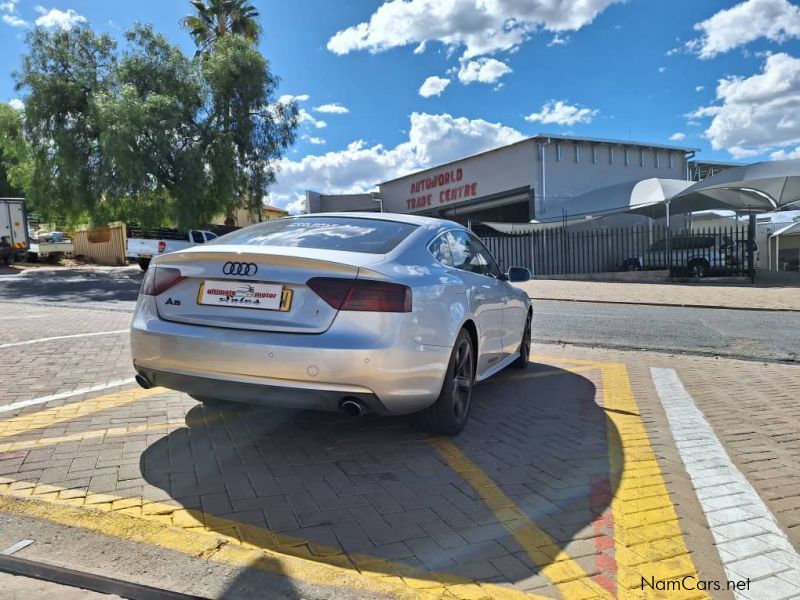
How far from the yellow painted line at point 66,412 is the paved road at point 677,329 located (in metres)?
5.91

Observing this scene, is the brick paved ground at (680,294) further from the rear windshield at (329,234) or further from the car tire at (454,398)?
the rear windshield at (329,234)

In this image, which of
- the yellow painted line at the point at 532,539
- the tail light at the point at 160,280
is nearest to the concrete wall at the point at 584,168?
the yellow painted line at the point at 532,539

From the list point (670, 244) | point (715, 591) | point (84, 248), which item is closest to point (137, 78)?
point (84, 248)

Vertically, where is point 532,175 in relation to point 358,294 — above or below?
above

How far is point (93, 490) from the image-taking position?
298 centimetres

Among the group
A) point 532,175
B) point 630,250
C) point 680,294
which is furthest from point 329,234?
point 532,175

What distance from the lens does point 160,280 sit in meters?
3.60

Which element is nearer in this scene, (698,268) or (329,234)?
(329,234)

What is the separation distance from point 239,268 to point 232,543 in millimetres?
1505

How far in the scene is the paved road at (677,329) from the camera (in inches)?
313

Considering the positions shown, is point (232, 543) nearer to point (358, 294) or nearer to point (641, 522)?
point (358, 294)

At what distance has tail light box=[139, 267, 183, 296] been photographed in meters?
3.55

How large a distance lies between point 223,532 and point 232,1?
33.0m

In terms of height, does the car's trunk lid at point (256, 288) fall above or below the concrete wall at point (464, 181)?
below
